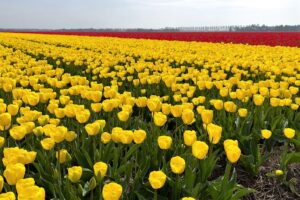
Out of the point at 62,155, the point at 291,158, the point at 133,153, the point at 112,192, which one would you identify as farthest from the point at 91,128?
the point at 291,158

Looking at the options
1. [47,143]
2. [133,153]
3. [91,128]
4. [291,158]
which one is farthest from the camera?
[291,158]

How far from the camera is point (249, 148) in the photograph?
12.0 feet

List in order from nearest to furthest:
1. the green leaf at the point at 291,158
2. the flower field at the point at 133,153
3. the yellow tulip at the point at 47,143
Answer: the flower field at the point at 133,153 → the yellow tulip at the point at 47,143 → the green leaf at the point at 291,158

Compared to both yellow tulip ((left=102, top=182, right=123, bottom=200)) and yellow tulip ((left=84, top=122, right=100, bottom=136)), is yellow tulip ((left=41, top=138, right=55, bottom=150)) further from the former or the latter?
yellow tulip ((left=102, top=182, right=123, bottom=200))

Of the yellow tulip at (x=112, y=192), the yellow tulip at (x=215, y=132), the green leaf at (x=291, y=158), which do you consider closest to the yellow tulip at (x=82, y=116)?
the yellow tulip at (x=215, y=132)

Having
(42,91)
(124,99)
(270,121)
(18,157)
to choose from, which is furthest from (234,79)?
(18,157)

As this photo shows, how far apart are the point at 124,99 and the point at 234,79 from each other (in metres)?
Result: 1.97

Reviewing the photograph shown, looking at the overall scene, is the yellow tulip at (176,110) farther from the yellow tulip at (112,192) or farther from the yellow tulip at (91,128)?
the yellow tulip at (112,192)

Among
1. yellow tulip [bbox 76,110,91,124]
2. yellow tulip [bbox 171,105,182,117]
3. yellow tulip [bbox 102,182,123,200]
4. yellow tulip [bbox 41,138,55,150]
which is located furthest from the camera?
yellow tulip [bbox 171,105,182,117]

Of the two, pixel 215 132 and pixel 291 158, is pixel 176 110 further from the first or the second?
pixel 291 158

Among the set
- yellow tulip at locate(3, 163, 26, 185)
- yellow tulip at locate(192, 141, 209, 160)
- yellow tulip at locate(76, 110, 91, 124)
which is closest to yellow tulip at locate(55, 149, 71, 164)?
yellow tulip at locate(76, 110, 91, 124)

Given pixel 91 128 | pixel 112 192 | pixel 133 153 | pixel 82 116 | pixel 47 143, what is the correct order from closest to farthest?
1. pixel 112 192
2. pixel 47 143
3. pixel 91 128
4. pixel 82 116
5. pixel 133 153

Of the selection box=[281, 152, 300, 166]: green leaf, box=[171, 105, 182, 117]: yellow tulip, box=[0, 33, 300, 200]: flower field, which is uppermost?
box=[171, 105, 182, 117]: yellow tulip

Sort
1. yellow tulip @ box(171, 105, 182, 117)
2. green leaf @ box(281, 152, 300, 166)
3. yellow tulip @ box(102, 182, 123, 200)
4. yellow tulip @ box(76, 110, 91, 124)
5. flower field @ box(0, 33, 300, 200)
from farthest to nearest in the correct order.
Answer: green leaf @ box(281, 152, 300, 166)
yellow tulip @ box(171, 105, 182, 117)
yellow tulip @ box(76, 110, 91, 124)
flower field @ box(0, 33, 300, 200)
yellow tulip @ box(102, 182, 123, 200)
